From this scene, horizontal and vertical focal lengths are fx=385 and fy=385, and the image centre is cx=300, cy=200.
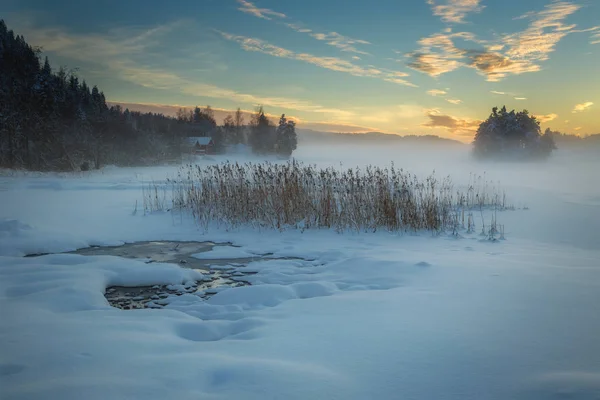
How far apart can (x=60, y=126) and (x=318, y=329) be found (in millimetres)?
34197

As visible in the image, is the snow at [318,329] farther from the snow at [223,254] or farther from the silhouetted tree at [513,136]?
the silhouetted tree at [513,136]

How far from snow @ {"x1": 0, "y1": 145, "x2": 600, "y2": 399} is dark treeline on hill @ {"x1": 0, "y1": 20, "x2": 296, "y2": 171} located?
16.8 meters

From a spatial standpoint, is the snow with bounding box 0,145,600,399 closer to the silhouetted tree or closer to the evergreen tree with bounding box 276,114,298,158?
the silhouetted tree

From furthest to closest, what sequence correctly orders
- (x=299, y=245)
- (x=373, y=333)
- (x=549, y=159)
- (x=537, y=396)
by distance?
(x=549, y=159), (x=299, y=245), (x=373, y=333), (x=537, y=396)

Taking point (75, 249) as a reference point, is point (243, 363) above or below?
above

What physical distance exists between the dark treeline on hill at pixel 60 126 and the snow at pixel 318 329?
1678cm

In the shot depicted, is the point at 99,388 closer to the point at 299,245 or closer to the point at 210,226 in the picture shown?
the point at 299,245

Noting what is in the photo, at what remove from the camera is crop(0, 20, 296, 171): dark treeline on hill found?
2453 centimetres

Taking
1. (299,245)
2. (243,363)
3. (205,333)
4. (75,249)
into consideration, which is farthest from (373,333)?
(75,249)

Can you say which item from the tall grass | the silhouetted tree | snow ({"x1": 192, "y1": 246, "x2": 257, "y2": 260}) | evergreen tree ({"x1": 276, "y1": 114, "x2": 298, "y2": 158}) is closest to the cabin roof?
evergreen tree ({"x1": 276, "y1": 114, "x2": 298, "y2": 158})

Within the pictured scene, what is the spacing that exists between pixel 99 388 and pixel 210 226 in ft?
24.4

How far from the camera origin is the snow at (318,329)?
88.3 inches

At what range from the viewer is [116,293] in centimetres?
470

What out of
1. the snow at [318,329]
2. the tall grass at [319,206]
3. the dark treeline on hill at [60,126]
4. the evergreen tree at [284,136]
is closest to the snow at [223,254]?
the snow at [318,329]
